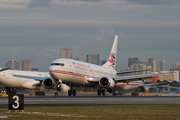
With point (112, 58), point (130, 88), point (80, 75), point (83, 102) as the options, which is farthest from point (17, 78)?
point (83, 102)

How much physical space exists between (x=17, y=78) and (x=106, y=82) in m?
22.1

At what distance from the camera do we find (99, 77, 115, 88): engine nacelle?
55.3 meters

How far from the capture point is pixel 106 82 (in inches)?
2211

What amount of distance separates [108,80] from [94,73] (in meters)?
5.39

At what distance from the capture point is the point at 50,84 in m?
56.2

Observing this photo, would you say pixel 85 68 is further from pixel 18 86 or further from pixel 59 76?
pixel 18 86

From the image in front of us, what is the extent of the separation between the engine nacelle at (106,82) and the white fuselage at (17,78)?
19.1 metres

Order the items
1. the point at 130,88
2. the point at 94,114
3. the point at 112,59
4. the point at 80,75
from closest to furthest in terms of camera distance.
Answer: the point at 94,114, the point at 80,75, the point at 112,59, the point at 130,88

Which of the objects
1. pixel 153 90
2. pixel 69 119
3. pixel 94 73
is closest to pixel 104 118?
pixel 69 119

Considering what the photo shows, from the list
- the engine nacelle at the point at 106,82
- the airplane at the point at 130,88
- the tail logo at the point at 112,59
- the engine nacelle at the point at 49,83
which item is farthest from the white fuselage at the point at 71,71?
the airplane at the point at 130,88

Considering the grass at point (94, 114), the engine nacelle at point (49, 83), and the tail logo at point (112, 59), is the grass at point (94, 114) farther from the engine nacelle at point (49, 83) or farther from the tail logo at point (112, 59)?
the tail logo at point (112, 59)

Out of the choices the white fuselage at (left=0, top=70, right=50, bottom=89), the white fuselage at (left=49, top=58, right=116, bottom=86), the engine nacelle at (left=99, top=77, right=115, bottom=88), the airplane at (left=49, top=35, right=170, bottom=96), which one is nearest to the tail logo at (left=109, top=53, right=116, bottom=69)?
the airplane at (left=49, top=35, right=170, bottom=96)

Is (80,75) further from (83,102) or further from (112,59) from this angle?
(112,59)

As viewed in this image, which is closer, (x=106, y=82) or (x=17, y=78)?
(x=106, y=82)
